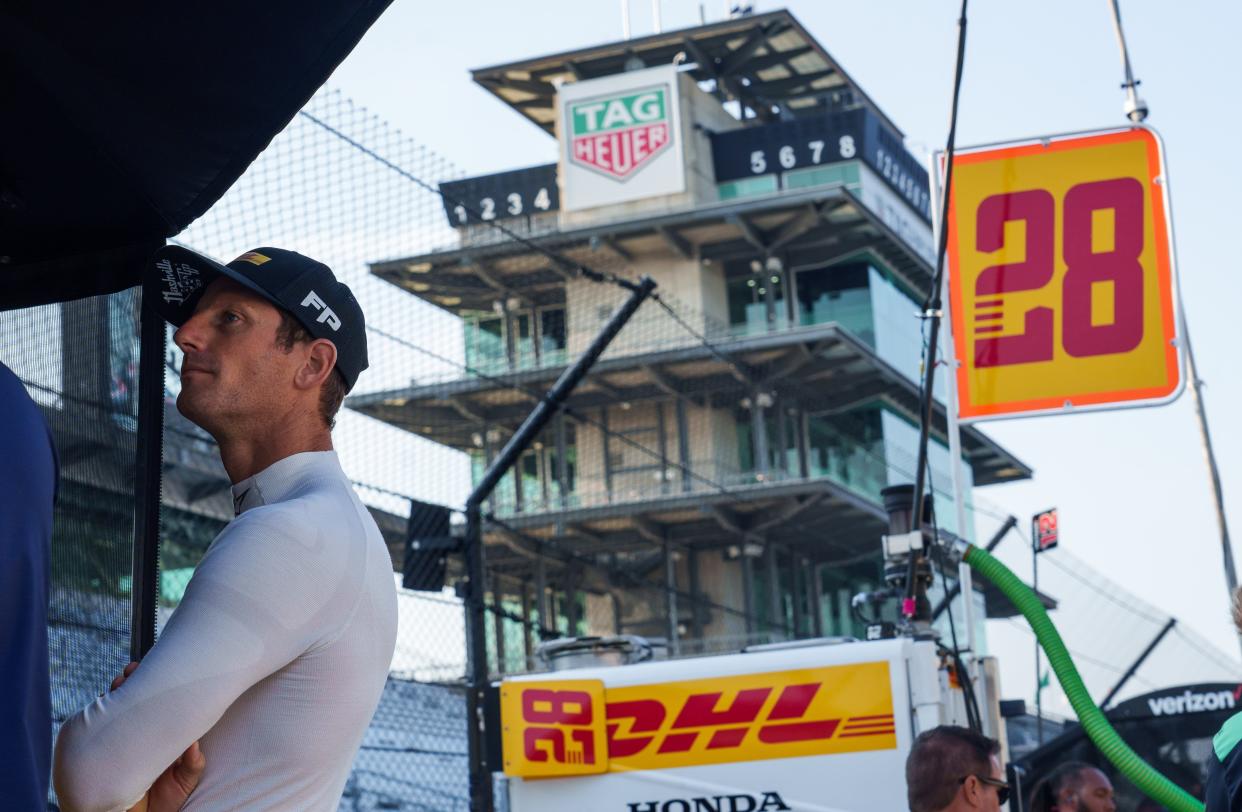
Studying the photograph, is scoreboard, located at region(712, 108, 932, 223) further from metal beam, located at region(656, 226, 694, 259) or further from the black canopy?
the black canopy

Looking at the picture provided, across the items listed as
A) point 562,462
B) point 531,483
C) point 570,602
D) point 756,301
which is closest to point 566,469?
point 562,462

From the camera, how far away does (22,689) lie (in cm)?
180

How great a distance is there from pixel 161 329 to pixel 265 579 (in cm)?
111

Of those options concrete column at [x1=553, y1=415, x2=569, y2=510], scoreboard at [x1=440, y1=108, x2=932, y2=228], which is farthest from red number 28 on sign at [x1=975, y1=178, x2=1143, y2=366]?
scoreboard at [x1=440, y1=108, x2=932, y2=228]

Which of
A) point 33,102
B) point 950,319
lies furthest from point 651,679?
point 33,102

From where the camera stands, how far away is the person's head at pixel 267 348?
7.29 ft

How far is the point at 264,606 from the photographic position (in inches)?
76.1

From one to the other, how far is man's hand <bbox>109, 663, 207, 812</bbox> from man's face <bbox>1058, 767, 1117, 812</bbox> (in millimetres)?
5406

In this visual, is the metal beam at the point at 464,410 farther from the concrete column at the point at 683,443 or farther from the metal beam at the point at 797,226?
the metal beam at the point at 797,226

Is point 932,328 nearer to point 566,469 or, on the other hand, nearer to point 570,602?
point 570,602

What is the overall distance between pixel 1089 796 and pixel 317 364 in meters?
5.23

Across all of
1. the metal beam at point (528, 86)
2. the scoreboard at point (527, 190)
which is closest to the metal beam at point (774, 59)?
the metal beam at point (528, 86)

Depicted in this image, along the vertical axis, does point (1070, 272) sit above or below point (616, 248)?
below

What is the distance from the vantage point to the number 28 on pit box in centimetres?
735
